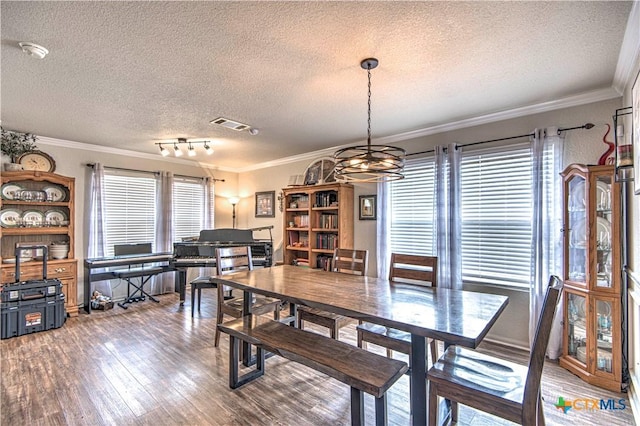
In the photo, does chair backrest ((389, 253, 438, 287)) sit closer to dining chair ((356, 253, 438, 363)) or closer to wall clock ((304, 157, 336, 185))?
dining chair ((356, 253, 438, 363))

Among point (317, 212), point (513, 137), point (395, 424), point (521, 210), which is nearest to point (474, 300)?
point (395, 424)

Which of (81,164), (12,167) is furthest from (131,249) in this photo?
(12,167)

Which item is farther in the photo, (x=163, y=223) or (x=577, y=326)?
(x=163, y=223)

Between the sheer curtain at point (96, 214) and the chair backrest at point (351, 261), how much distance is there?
12.8 ft

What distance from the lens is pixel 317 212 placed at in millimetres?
4977

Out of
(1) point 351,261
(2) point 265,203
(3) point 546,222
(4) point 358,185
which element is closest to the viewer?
(3) point 546,222

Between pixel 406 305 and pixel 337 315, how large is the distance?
94cm

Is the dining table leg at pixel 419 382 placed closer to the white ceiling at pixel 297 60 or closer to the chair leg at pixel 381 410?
the chair leg at pixel 381 410

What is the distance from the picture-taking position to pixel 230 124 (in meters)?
3.74

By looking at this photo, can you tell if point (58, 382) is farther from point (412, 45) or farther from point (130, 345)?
point (412, 45)

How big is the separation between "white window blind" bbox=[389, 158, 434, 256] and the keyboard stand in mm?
3791

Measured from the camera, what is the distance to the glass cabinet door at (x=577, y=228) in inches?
105

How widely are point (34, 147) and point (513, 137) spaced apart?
606 centimetres

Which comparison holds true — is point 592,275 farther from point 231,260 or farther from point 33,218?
point 33,218
